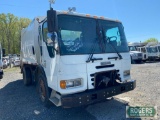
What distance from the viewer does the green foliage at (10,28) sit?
50469 mm

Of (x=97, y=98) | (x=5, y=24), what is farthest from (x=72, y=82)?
(x=5, y=24)

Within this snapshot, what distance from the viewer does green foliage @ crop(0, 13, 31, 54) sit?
166ft

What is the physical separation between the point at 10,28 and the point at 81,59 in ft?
168

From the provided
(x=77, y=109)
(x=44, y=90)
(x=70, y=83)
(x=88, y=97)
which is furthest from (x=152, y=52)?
(x=70, y=83)

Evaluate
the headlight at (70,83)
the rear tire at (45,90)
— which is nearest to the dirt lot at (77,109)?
the rear tire at (45,90)

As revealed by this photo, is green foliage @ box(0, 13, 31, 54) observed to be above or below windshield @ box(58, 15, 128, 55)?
above

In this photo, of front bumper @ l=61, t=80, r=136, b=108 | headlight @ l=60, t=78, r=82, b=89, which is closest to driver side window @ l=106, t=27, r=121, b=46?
front bumper @ l=61, t=80, r=136, b=108

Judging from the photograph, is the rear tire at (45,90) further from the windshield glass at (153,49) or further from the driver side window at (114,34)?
the windshield glass at (153,49)

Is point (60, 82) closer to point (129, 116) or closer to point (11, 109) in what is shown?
point (129, 116)

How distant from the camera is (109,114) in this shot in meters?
5.06

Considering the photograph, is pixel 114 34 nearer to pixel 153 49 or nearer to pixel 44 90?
pixel 44 90

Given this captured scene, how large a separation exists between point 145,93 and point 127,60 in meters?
2.22

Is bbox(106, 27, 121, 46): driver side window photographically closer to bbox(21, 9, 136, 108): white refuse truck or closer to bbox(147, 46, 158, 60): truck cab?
bbox(21, 9, 136, 108): white refuse truck

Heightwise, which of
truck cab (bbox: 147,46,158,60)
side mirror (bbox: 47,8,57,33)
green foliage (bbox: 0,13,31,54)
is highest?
green foliage (bbox: 0,13,31,54)
